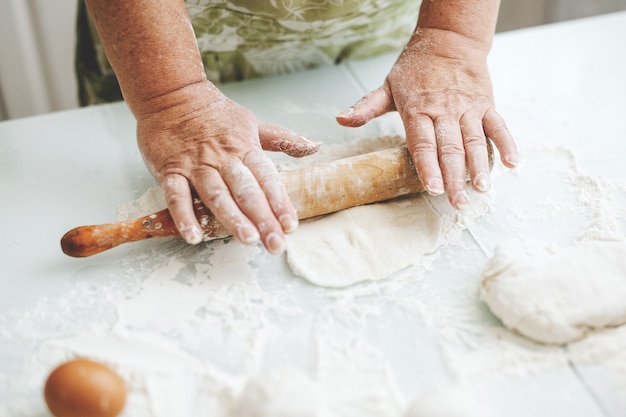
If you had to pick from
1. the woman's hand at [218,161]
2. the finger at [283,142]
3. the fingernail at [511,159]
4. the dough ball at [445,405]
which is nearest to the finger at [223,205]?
the woman's hand at [218,161]

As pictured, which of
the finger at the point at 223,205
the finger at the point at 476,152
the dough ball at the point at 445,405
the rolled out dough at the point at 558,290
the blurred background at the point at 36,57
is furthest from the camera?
the blurred background at the point at 36,57

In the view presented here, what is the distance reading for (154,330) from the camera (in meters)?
0.89

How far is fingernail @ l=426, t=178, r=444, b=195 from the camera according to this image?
1.02m

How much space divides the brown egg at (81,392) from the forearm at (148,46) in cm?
49

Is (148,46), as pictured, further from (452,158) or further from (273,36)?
(452,158)

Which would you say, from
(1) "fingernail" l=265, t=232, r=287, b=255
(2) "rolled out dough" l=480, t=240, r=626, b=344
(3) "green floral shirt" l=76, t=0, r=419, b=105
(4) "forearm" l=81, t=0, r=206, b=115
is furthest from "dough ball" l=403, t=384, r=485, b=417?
(3) "green floral shirt" l=76, t=0, r=419, b=105

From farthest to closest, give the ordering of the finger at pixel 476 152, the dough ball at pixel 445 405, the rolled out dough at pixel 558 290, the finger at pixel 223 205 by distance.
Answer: the finger at pixel 476 152
the finger at pixel 223 205
the rolled out dough at pixel 558 290
the dough ball at pixel 445 405

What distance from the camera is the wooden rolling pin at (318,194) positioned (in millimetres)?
965

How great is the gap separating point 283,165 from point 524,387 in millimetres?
592

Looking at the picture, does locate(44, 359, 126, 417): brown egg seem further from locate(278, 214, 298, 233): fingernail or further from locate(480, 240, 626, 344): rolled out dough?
locate(480, 240, 626, 344): rolled out dough

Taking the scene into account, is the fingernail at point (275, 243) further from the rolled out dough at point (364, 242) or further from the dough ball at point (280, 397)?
the dough ball at point (280, 397)

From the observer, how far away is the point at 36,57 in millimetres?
2080

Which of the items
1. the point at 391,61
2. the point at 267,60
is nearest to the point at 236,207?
the point at 267,60

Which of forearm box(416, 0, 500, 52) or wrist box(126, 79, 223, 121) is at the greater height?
forearm box(416, 0, 500, 52)
